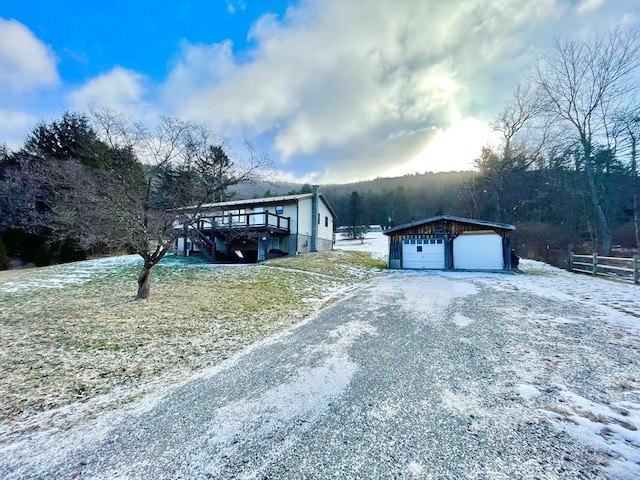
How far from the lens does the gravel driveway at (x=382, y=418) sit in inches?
78.6

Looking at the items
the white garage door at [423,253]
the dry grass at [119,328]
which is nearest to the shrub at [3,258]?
the dry grass at [119,328]

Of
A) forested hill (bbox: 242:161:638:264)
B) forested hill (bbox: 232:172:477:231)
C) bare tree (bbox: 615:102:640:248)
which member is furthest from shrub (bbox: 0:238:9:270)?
bare tree (bbox: 615:102:640:248)

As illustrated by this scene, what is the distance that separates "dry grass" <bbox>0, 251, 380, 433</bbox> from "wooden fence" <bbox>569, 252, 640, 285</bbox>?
11.1 meters

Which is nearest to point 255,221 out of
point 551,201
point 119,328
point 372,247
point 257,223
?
point 257,223

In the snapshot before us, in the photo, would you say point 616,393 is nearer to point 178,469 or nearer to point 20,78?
point 178,469

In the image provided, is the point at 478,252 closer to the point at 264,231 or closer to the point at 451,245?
the point at 451,245

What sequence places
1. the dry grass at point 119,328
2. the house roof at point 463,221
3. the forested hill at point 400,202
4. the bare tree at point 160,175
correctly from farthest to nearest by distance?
the forested hill at point 400,202 → the house roof at point 463,221 → the bare tree at point 160,175 → the dry grass at point 119,328

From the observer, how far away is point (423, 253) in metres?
17.1

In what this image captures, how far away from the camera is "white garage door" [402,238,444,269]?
1683 cm

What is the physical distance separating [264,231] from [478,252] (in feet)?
44.4

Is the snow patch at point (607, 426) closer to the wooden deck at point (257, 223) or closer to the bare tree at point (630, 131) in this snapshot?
the wooden deck at point (257, 223)

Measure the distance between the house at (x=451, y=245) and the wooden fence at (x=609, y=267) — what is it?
3.40 m

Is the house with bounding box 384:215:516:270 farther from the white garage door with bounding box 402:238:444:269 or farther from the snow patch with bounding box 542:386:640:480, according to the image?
the snow patch with bounding box 542:386:640:480

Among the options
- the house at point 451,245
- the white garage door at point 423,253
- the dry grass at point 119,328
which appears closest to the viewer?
the dry grass at point 119,328
